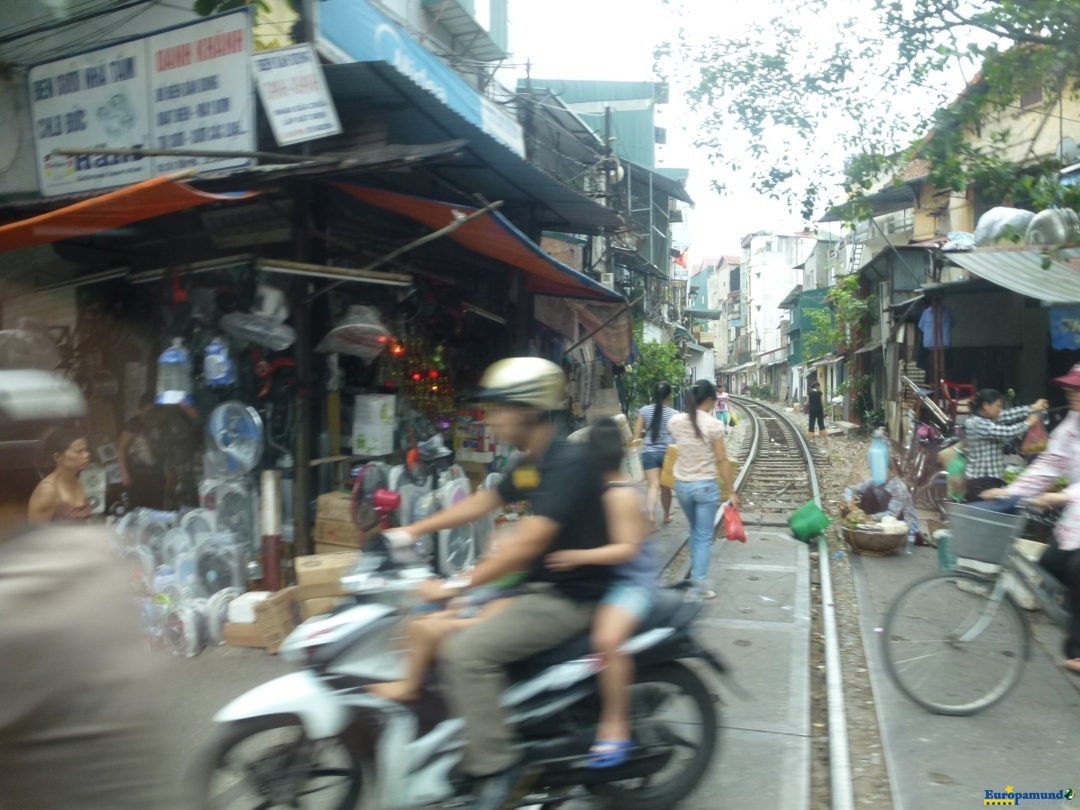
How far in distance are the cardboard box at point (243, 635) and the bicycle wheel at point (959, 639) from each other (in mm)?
3929

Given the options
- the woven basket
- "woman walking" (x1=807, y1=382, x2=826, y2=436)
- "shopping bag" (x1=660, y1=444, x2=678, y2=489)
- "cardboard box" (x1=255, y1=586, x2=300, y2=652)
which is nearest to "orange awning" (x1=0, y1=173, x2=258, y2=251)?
"cardboard box" (x1=255, y1=586, x2=300, y2=652)

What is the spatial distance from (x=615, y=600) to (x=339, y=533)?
368 cm

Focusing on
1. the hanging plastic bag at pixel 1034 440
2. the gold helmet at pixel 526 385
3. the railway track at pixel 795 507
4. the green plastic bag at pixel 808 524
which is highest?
the gold helmet at pixel 526 385

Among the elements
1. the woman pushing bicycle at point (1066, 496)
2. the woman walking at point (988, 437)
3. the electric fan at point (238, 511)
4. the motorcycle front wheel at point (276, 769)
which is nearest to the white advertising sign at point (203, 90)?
the electric fan at point (238, 511)

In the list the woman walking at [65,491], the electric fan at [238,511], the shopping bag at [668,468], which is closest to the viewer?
the woman walking at [65,491]

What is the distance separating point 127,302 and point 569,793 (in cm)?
611

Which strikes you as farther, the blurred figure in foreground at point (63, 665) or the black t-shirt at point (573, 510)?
the black t-shirt at point (573, 510)

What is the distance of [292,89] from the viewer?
602cm

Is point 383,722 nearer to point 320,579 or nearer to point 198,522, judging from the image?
point 320,579

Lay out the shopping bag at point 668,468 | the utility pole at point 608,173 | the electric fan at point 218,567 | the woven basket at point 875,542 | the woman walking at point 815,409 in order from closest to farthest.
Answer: the electric fan at point 218,567
the woven basket at point 875,542
the shopping bag at point 668,468
the utility pole at point 608,173
the woman walking at point 815,409

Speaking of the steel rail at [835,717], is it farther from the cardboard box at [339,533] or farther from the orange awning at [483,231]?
the orange awning at [483,231]

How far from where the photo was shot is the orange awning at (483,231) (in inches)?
255

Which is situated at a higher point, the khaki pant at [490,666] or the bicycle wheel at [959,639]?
the khaki pant at [490,666]

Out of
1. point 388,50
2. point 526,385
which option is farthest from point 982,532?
point 388,50
